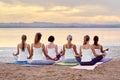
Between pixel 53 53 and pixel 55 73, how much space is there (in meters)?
2.80

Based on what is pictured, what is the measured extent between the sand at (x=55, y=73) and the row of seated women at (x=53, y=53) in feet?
1.61

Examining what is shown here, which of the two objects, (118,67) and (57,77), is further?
(118,67)

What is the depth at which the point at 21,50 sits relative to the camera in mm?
15883

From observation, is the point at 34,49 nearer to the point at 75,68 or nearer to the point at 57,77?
the point at 75,68

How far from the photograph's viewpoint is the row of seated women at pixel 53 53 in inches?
591

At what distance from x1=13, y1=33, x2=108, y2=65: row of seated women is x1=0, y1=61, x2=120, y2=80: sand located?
49cm

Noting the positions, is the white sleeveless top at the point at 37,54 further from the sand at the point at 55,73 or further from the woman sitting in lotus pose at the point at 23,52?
the sand at the point at 55,73

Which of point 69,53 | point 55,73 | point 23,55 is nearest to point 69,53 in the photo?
point 69,53

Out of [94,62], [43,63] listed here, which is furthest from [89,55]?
[43,63]

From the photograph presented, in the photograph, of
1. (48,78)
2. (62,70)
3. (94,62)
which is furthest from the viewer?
(94,62)

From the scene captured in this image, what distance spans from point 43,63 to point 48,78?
2.88 m

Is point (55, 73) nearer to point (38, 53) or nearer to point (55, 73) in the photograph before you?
point (55, 73)

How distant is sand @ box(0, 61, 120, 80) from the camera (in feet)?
42.2

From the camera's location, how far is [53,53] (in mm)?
16250
